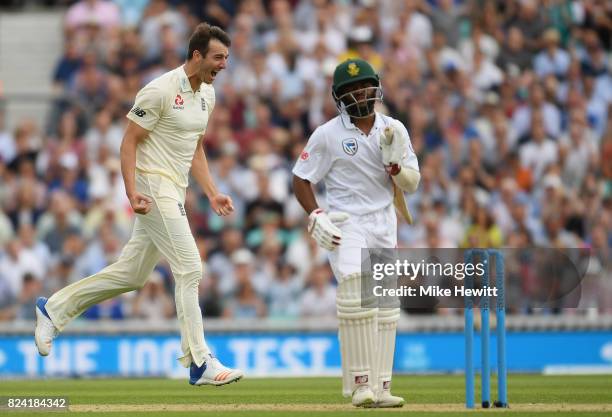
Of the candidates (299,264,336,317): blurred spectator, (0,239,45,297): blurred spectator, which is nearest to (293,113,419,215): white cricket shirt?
(299,264,336,317): blurred spectator

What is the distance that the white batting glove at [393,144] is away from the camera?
8.46 m

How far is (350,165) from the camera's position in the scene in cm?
884

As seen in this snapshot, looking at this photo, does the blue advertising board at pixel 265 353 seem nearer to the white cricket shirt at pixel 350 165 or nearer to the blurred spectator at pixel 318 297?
the blurred spectator at pixel 318 297

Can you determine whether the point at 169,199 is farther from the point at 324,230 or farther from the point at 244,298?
the point at 244,298

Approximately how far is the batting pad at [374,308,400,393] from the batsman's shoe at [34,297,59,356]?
2.43 m

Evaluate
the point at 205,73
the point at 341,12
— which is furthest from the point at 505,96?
the point at 205,73

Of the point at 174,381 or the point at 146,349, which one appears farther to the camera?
the point at 146,349

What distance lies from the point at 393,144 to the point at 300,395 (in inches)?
98.0

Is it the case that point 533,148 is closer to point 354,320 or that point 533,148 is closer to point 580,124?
point 580,124

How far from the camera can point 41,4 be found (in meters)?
21.5

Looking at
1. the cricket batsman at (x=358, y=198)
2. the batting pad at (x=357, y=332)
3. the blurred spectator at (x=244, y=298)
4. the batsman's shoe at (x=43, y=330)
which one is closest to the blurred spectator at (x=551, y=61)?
the blurred spectator at (x=244, y=298)

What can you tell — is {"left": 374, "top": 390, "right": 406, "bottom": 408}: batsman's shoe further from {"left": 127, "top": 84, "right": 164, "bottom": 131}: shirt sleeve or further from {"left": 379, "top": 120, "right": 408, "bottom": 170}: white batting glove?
{"left": 127, "top": 84, "right": 164, "bottom": 131}: shirt sleeve

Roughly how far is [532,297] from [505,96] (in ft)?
33.4

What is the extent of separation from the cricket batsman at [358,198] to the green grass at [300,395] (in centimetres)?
32
